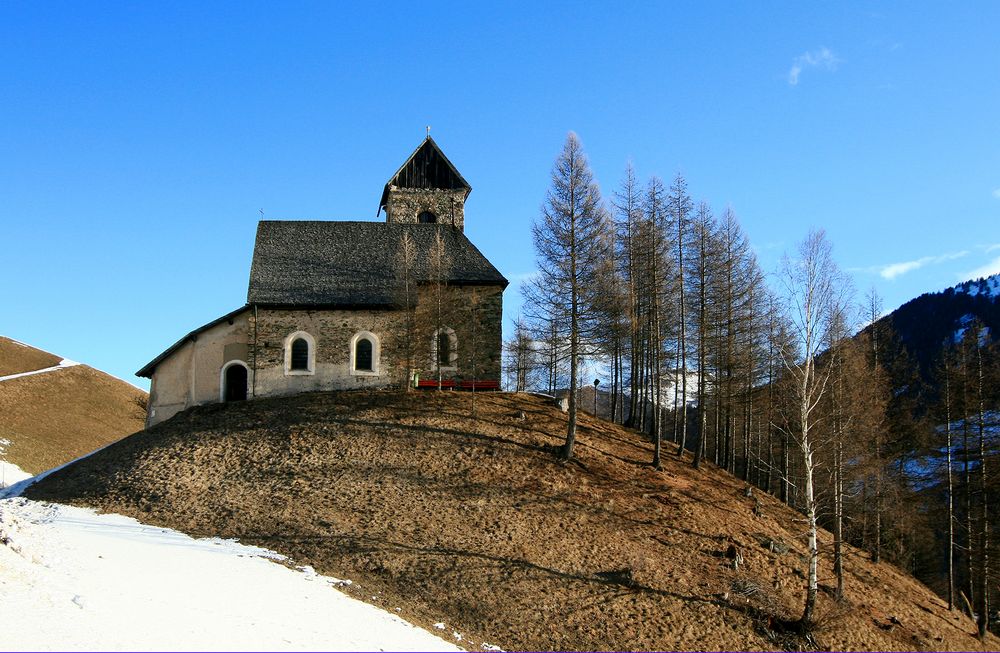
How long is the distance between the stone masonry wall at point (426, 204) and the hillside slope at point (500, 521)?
16.6 m

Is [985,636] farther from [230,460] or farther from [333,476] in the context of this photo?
[230,460]

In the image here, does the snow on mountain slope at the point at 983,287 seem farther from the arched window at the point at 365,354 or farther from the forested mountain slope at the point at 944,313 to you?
the arched window at the point at 365,354

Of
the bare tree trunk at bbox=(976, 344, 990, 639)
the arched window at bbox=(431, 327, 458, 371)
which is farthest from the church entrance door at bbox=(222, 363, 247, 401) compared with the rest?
the bare tree trunk at bbox=(976, 344, 990, 639)

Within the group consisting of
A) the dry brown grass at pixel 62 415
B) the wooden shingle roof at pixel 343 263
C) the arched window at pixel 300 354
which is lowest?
the dry brown grass at pixel 62 415

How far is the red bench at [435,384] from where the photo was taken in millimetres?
34781

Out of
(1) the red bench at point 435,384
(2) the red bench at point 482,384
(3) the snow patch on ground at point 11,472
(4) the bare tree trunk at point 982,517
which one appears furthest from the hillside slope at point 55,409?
(4) the bare tree trunk at point 982,517

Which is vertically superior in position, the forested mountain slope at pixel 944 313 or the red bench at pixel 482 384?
the forested mountain slope at pixel 944 313

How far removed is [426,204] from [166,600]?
110 ft

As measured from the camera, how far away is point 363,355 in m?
35.2

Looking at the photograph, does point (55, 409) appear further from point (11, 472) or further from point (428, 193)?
point (428, 193)

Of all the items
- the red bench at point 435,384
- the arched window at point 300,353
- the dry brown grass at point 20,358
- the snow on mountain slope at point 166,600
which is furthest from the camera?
the dry brown grass at point 20,358

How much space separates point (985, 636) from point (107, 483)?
1179 inches

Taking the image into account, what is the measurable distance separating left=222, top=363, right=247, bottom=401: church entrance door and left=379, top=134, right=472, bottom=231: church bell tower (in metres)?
14.8

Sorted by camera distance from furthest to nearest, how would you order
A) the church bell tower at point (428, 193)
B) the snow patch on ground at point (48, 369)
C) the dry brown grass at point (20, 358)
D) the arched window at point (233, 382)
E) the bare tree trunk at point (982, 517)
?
the dry brown grass at point (20, 358), the snow patch on ground at point (48, 369), the church bell tower at point (428, 193), the arched window at point (233, 382), the bare tree trunk at point (982, 517)
